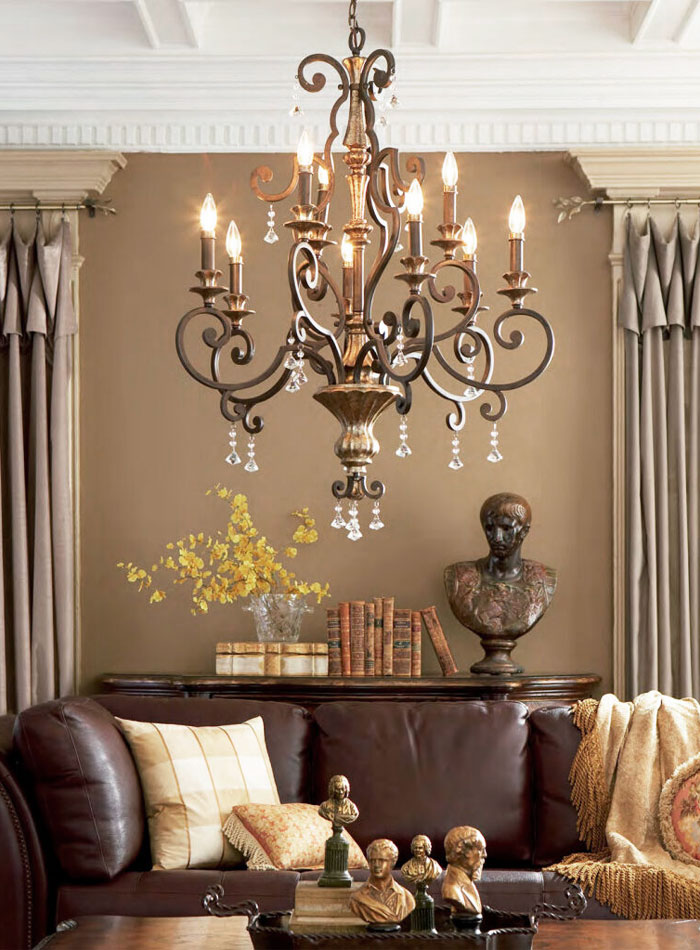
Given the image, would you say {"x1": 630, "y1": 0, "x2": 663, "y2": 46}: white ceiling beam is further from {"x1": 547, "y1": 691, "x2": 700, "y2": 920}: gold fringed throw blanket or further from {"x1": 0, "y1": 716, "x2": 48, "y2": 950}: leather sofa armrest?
{"x1": 0, "y1": 716, "x2": 48, "y2": 950}: leather sofa armrest

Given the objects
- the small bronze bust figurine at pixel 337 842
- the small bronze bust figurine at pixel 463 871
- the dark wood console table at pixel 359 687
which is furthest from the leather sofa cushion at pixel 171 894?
the dark wood console table at pixel 359 687

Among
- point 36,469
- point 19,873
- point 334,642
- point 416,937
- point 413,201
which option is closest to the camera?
point 416,937

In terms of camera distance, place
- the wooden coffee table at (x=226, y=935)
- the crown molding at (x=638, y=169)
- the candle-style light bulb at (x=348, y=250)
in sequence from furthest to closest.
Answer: the crown molding at (x=638, y=169)
the candle-style light bulb at (x=348, y=250)
the wooden coffee table at (x=226, y=935)

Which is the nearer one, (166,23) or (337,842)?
(337,842)

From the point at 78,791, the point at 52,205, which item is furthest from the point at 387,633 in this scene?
the point at 52,205

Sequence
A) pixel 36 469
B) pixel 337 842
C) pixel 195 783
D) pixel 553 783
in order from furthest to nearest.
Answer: pixel 36 469 → pixel 553 783 → pixel 195 783 → pixel 337 842

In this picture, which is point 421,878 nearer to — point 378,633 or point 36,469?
point 378,633

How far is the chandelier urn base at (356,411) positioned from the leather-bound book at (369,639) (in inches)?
80.9

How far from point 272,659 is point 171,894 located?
1.51 meters

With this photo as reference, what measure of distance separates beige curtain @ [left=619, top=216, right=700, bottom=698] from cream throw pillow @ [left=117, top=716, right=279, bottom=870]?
6.16 feet

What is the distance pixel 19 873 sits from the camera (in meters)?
3.27

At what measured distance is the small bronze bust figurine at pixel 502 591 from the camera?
4727 mm

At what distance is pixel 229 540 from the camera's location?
512cm

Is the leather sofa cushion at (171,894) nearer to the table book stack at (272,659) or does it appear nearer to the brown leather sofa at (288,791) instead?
the brown leather sofa at (288,791)
